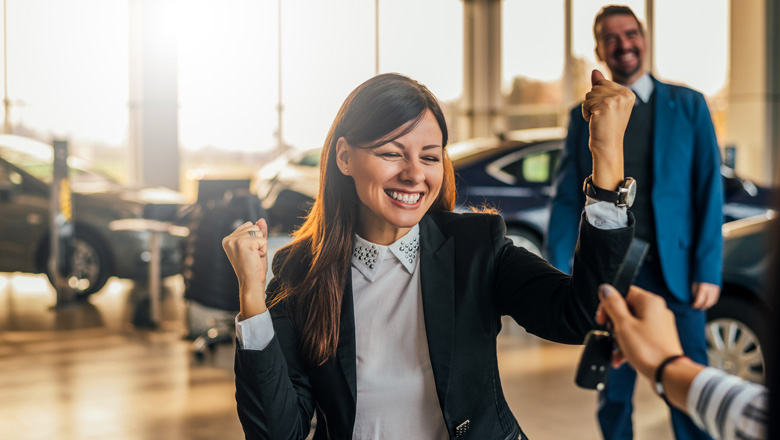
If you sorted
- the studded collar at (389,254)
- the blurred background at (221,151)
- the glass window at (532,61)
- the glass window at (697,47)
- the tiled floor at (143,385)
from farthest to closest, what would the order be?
the glass window at (532,61) → the glass window at (697,47) → the blurred background at (221,151) → the tiled floor at (143,385) → the studded collar at (389,254)

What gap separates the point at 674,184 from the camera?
8.48 ft

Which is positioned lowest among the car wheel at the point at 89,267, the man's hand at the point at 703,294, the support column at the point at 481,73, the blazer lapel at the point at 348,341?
the car wheel at the point at 89,267

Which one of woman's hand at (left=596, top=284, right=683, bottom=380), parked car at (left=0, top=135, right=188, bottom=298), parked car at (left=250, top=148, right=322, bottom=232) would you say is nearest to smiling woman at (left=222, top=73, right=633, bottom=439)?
woman's hand at (left=596, top=284, right=683, bottom=380)

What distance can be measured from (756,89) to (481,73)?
4.85m

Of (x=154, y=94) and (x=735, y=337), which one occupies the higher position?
(x=154, y=94)

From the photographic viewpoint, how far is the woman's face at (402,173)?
1.50 meters

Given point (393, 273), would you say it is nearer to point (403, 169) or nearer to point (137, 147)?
point (403, 169)

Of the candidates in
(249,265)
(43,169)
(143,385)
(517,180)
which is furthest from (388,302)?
(43,169)

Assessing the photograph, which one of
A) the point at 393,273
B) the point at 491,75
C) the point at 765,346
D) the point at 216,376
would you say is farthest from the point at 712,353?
the point at 491,75

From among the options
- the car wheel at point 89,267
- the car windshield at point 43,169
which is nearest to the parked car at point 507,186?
the car wheel at point 89,267

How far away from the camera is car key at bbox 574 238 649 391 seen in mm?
1022

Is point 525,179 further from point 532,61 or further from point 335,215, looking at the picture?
point 532,61

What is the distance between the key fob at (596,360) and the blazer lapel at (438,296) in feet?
1.42

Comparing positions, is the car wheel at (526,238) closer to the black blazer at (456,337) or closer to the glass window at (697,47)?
the black blazer at (456,337)
